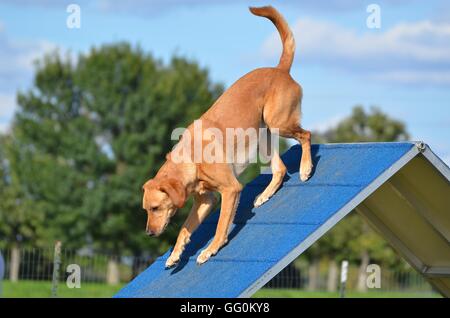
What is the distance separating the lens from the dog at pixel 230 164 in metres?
7.34

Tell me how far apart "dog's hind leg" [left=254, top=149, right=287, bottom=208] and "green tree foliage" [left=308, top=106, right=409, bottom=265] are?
2650 cm

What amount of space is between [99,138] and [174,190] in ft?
97.9

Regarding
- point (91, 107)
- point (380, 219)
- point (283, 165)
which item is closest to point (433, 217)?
point (380, 219)

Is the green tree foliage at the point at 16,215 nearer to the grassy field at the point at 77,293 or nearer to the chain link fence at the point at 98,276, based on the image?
the chain link fence at the point at 98,276

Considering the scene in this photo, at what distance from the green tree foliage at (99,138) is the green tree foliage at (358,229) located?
613 cm

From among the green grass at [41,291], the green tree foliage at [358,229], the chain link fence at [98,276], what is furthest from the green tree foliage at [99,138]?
the green grass at [41,291]

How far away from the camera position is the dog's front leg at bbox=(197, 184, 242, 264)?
293 inches

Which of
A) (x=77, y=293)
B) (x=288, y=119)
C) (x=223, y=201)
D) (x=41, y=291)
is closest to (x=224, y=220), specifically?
(x=223, y=201)

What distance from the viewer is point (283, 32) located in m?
8.39

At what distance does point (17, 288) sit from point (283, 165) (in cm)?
756

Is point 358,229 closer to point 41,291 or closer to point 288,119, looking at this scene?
point 41,291

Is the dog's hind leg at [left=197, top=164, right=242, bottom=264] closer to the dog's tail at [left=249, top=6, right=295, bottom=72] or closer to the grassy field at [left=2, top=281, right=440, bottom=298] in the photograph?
the dog's tail at [left=249, top=6, right=295, bottom=72]

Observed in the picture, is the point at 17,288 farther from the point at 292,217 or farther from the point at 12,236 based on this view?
the point at 12,236

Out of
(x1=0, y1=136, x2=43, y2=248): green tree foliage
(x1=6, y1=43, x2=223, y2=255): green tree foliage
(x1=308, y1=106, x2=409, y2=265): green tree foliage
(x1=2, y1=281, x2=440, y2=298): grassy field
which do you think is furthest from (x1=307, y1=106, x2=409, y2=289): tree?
(x1=2, y1=281, x2=440, y2=298): grassy field
